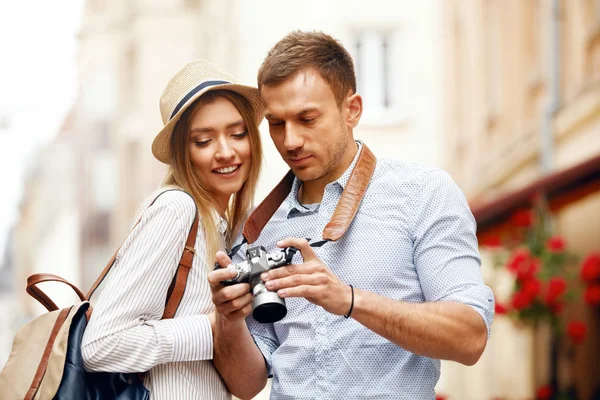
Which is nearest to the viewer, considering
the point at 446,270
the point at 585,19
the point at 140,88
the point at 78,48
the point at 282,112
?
the point at 446,270

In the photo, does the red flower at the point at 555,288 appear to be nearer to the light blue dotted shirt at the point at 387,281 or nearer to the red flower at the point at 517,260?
the red flower at the point at 517,260

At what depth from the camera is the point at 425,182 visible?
3.73m

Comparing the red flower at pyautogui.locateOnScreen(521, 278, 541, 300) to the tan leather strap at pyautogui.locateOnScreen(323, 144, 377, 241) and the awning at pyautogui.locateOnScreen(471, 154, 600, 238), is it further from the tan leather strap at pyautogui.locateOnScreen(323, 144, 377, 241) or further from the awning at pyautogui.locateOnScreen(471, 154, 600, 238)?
the tan leather strap at pyautogui.locateOnScreen(323, 144, 377, 241)

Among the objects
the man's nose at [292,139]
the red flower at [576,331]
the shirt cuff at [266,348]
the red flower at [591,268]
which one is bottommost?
the red flower at [576,331]

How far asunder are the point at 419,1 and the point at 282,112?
1815cm

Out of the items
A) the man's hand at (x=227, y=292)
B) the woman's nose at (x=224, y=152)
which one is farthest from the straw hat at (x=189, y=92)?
the man's hand at (x=227, y=292)

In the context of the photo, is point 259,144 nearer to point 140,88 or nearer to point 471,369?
point 471,369

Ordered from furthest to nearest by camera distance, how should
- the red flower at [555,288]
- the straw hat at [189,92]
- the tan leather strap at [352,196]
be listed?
the red flower at [555,288], the straw hat at [189,92], the tan leather strap at [352,196]

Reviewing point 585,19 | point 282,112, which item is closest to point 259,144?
point 282,112

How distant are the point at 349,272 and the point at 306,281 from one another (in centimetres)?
52

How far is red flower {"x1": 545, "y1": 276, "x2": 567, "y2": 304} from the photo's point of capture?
981 centimetres

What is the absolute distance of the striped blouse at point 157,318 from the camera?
3.64 metres

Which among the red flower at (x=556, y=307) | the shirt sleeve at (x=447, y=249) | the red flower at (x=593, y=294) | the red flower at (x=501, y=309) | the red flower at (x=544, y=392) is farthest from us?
the red flower at (x=544, y=392)

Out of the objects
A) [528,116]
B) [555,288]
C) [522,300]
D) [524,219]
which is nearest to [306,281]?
[555,288]
